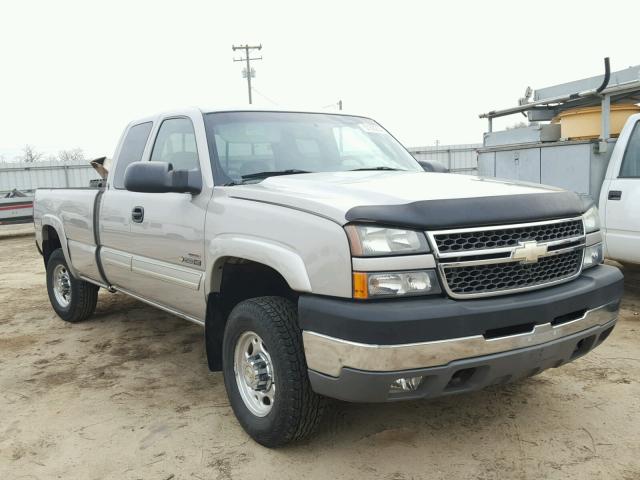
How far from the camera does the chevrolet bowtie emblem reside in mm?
2711

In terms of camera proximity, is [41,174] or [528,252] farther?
[41,174]

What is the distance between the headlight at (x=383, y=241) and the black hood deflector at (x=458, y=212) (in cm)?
3

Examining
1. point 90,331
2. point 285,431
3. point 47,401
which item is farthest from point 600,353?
point 90,331

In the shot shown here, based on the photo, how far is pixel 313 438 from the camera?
128 inches

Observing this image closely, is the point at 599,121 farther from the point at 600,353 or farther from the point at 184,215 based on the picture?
the point at 184,215

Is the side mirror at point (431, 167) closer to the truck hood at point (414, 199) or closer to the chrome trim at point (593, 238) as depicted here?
the truck hood at point (414, 199)

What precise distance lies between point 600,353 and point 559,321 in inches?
80.2

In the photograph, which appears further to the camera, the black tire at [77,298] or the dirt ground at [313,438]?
the black tire at [77,298]

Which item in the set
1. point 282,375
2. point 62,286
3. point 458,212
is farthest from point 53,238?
point 458,212

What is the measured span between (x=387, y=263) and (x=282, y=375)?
789 millimetres

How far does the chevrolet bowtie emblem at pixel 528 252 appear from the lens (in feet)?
8.89

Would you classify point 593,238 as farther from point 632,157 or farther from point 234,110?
point 632,157

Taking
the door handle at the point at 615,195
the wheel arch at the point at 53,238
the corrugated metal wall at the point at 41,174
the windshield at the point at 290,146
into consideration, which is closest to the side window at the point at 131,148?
the windshield at the point at 290,146

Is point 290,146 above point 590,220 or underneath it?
above
